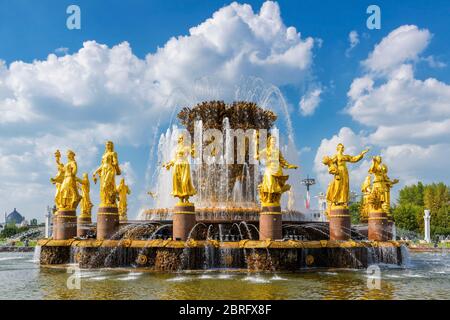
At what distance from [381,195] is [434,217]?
51546 mm

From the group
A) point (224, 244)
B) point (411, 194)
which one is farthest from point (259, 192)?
point (411, 194)

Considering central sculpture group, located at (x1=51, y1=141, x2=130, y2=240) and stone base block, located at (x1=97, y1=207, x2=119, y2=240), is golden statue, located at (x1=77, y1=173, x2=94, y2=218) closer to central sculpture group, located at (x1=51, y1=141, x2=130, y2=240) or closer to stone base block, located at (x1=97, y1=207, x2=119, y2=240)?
central sculpture group, located at (x1=51, y1=141, x2=130, y2=240)

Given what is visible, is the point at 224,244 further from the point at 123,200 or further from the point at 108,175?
the point at 123,200

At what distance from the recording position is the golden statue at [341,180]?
19.2m

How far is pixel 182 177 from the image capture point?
18109mm

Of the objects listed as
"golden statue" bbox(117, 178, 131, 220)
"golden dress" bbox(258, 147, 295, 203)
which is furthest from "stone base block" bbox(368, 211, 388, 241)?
"golden statue" bbox(117, 178, 131, 220)

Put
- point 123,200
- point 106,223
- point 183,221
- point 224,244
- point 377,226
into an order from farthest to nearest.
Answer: point 123,200
point 377,226
point 106,223
point 183,221
point 224,244

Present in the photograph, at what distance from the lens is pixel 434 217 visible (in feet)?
224

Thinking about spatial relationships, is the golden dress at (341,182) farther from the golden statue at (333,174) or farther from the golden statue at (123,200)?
the golden statue at (123,200)

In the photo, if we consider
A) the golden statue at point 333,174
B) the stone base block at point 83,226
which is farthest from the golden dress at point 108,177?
the golden statue at point 333,174

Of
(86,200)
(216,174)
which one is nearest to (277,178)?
(216,174)

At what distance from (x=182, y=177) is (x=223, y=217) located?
300 cm

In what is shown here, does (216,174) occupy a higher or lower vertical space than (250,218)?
higher
